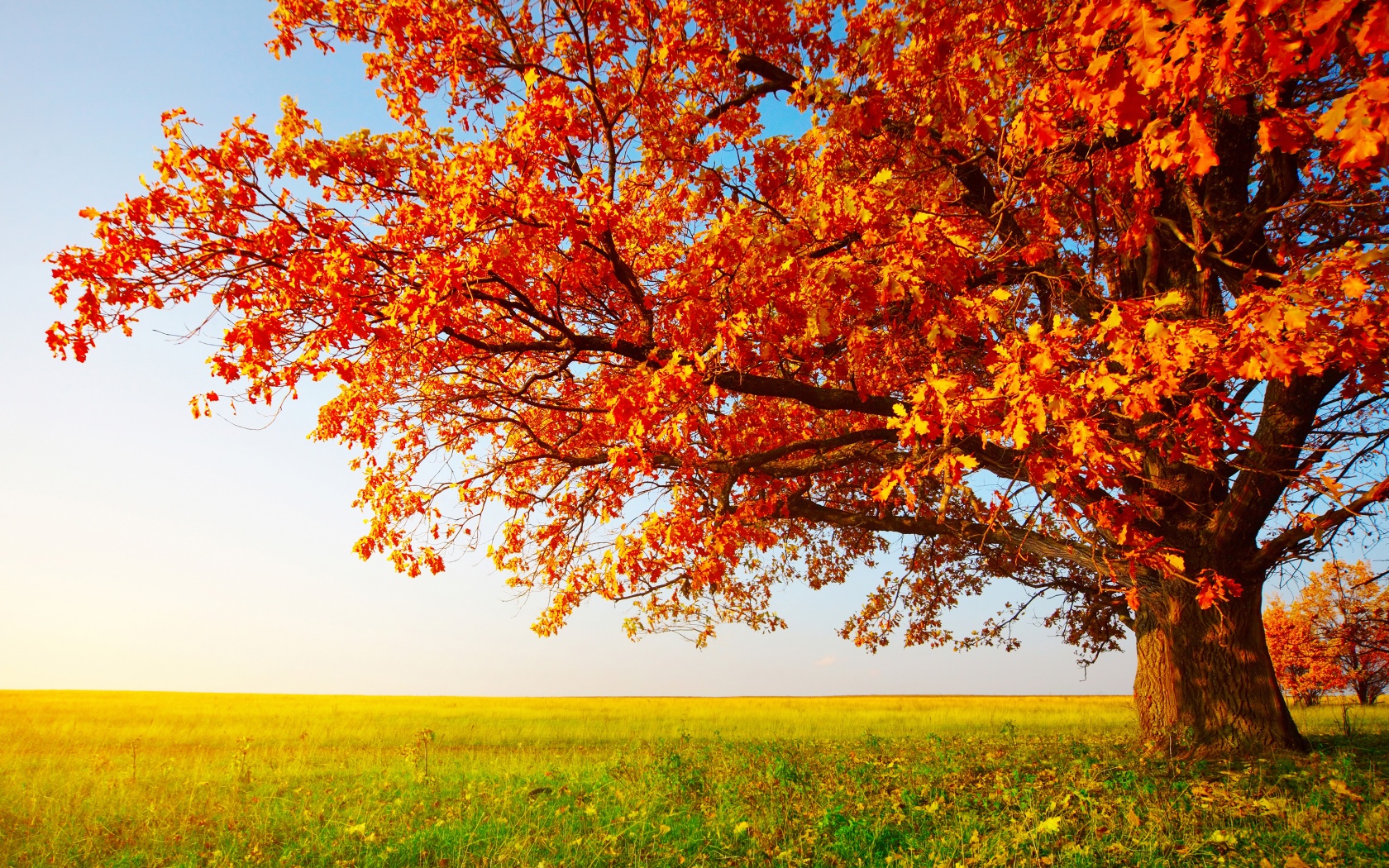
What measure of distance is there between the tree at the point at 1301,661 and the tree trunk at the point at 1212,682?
2278 centimetres

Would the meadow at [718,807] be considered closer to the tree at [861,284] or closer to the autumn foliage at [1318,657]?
the tree at [861,284]

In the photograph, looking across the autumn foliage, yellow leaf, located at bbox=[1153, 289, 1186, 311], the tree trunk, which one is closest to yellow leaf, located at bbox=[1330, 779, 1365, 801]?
the tree trunk

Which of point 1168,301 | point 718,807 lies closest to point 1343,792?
point 1168,301

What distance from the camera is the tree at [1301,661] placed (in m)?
29.3

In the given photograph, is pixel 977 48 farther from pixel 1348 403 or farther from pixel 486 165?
pixel 1348 403

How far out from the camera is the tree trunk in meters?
10.5

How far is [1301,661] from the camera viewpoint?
32.8 meters

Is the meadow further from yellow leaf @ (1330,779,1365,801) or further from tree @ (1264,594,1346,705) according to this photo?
tree @ (1264,594,1346,705)

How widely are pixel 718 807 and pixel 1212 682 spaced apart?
808 centimetres

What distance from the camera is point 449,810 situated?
305 inches

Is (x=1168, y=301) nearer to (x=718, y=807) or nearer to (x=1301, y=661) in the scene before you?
(x=718, y=807)

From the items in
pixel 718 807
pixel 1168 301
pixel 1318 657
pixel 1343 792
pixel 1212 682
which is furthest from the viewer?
pixel 1318 657

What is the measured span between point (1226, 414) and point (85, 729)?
2543 cm

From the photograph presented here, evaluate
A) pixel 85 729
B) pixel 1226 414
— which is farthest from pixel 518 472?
pixel 85 729
